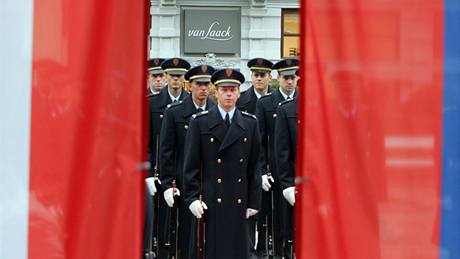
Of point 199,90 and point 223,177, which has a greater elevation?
point 199,90

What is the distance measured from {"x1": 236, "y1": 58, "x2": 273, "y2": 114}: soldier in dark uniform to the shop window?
16.1 metres

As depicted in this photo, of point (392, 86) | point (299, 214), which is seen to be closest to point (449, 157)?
point (392, 86)

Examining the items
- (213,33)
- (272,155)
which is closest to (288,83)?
(272,155)

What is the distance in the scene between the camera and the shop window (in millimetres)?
26344

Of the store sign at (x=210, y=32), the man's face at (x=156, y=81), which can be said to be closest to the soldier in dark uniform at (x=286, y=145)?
the man's face at (x=156, y=81)

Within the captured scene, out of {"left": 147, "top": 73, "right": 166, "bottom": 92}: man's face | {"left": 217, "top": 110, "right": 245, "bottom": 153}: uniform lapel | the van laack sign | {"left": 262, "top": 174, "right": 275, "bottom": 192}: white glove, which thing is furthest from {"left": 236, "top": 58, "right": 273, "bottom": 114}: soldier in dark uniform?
the van laack sign

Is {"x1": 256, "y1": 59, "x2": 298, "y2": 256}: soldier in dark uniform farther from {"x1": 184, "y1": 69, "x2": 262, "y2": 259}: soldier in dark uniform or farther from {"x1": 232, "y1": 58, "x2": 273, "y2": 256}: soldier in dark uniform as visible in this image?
{"x1": 184, "y1": 69, "x2": 262, "y2": 259}: soldier in dark uniform

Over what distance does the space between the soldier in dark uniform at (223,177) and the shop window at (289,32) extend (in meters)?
19.3

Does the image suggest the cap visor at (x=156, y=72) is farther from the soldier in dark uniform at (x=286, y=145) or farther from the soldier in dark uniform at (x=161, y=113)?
the soldier in dark uniform at (x=286, y=145)

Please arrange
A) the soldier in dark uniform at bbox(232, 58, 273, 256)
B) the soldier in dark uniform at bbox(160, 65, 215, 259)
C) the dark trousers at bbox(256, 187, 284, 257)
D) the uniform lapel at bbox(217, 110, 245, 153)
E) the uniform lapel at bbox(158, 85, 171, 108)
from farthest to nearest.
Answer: the soldier in dark uniform at bbox(232, 58, 273, 256)
the uniform lapel at bbox(158, 85, 171, 108)
the dark trousers at bbox(256, 187, 284, 257)
the soldier in dark uniform at bbox(160, 65, 215, 259)
the uniform lapel at bbox(217, 110, 245, 153)

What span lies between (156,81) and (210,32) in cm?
1683

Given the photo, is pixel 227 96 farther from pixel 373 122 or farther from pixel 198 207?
pixel 373 122

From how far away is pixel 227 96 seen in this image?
280 inches

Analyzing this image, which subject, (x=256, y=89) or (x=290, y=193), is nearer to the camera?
(x=290, y=193)
